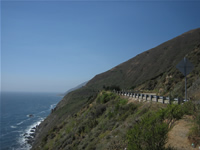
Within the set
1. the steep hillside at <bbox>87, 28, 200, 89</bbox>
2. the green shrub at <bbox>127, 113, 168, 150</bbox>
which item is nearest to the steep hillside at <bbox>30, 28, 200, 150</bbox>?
the steep hillside at <bbox>87, 28, 200, 89</bbox>

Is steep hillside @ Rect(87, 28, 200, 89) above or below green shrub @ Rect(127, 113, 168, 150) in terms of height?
above

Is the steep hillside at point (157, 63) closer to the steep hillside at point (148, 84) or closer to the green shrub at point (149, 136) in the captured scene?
the steep hillside at point (148, 84)

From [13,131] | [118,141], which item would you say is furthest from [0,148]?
[118,141]

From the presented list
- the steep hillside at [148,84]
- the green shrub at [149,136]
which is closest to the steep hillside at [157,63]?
the steep hillside at [148,84]

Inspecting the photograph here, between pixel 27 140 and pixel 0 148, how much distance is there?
5775 mm

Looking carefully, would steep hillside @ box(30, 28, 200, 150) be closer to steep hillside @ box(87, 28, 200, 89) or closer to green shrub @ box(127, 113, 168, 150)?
steep hillside @ box(87, 28, 200, 89)

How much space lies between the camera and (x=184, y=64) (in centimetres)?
844

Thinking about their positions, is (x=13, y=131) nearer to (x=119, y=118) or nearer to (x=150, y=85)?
(x=150, y=85)

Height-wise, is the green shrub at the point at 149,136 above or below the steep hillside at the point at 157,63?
below

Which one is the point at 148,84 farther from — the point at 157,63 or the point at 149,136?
the point at 157,63

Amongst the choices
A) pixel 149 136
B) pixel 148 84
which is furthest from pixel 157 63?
pixel 149 136

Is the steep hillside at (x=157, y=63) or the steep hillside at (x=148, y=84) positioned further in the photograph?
the steep hillside at (x=157, y=63)

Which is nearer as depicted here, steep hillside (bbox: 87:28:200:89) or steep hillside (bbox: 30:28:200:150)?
steep hillside (bbox: 30:28:200:150)

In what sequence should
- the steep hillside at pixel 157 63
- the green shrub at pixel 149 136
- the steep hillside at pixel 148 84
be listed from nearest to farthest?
1. the green shrub at pixel 149 136
2. the steep hillside at pixel 148 84
3. the steep hillside at pixel 157 63
